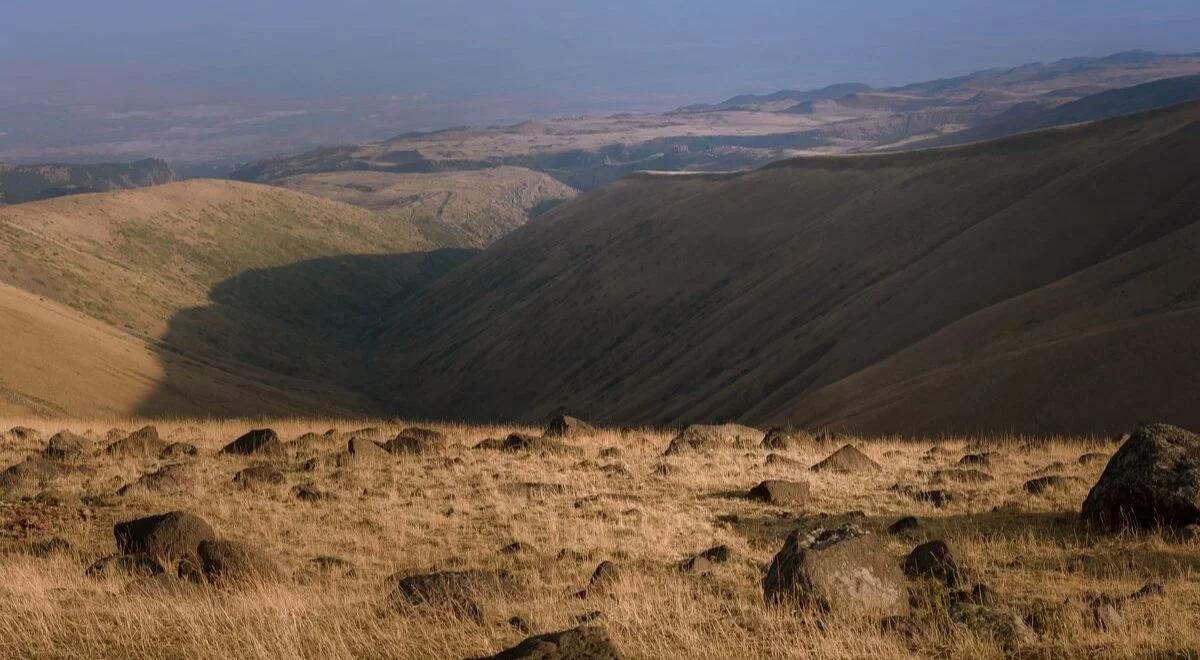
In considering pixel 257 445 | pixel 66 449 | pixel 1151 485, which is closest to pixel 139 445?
pixel 66 449

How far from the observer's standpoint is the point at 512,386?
62.2m

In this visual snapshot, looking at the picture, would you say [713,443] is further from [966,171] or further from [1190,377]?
[966,171]

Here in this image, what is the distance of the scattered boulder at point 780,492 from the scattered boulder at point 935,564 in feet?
12.9

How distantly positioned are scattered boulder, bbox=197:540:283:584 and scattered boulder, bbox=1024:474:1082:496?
8.96 meters

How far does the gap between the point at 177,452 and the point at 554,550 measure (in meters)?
9.12

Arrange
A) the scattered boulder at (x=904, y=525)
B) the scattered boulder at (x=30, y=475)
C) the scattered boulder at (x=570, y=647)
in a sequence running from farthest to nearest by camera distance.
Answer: the scattered boulder at (x=30, y=475)
the scattered boulder at (x=904, y=525)
the scattered boulder at (x=570, y=647)

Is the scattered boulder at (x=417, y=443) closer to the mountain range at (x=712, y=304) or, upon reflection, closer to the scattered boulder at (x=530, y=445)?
the scattered boulder at (x=530, y=445)

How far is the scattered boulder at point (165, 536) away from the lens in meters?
9.91

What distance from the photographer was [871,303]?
42.6m

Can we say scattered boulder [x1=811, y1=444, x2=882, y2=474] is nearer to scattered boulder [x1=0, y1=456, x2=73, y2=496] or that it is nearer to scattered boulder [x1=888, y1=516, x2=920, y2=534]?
scattered boulder [x1=888, y1=516, x2=920, y2=534]

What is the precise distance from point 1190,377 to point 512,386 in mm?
43833

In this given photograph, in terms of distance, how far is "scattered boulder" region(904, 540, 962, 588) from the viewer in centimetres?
875

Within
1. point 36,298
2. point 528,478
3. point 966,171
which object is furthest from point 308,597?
point 966,171

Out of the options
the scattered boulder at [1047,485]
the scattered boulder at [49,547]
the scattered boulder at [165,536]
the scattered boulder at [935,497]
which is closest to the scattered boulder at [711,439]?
the scattered boulder at [935,497]
